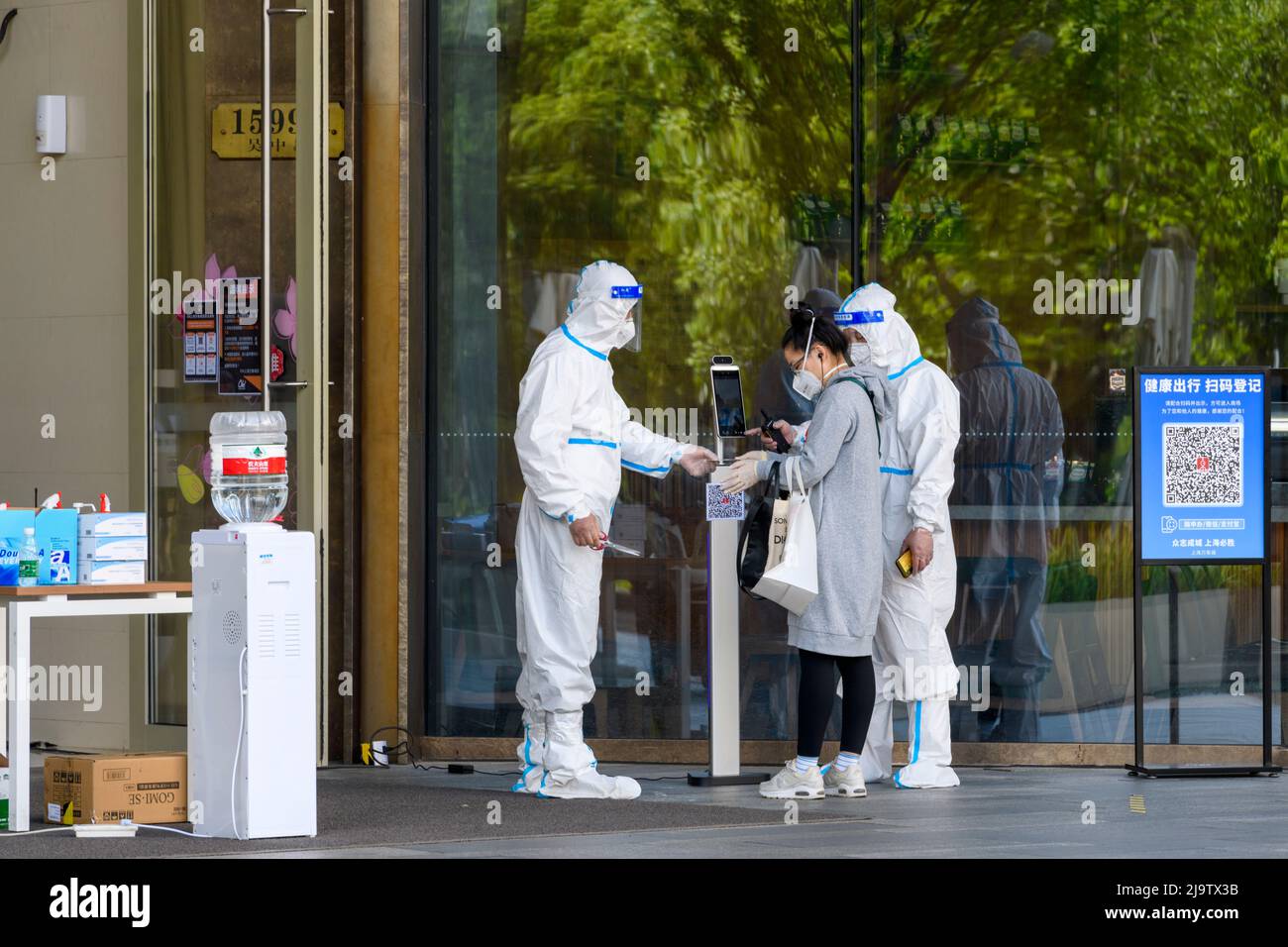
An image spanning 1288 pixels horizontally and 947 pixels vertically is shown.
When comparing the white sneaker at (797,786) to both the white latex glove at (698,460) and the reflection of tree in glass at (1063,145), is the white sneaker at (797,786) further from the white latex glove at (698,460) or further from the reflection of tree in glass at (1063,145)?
the reflection of tree in glass at (1063,145)

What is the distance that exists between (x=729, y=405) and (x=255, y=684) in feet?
7.32

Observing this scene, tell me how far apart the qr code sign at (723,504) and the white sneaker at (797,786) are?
97 cm

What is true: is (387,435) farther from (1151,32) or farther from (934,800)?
(1151,32)

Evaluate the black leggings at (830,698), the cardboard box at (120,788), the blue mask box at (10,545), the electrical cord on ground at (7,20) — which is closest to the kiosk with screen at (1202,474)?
the black leggings at (830,698)

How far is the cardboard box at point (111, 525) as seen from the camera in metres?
6.75

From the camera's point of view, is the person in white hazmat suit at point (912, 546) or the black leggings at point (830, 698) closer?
the black leggings at point (830, 698)

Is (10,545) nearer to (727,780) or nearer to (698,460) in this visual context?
(698,460)

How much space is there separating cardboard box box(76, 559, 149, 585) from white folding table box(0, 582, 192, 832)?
0.06 metres

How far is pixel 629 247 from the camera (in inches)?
348

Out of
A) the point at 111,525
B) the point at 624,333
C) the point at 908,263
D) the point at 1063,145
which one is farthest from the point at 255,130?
the point at 1063,145

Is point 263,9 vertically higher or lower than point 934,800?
higher
